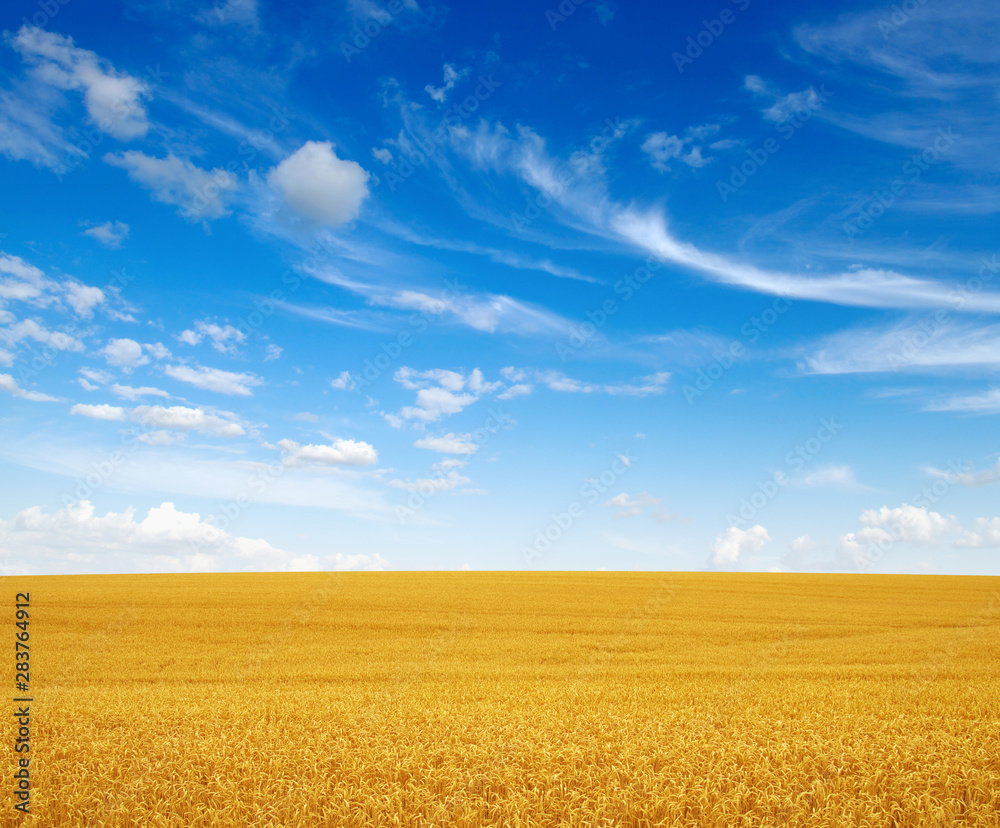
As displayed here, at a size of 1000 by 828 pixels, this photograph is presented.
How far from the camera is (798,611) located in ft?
93.0

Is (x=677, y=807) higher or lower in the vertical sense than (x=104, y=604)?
higher

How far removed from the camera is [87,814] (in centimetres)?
593

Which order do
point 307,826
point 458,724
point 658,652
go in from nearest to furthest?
point 307,826
point 458,724
point 658,652

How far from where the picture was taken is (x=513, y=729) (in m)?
7.58

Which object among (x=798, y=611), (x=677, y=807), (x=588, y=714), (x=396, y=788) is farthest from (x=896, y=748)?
(x=798, y=611)

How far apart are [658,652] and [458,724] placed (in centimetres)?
1303

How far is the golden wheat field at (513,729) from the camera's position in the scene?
19.1 feet

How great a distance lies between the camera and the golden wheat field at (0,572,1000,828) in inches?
229

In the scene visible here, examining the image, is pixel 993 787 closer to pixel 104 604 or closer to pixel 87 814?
pixel 87 814

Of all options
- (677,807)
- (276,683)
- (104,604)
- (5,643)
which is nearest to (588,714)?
(677,807)

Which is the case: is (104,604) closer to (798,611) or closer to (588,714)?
(588,714)

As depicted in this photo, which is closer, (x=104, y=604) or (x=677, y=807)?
(x=677, y=807)

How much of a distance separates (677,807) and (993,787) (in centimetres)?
380

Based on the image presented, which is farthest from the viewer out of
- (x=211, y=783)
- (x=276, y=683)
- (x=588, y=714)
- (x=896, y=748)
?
(x=276, y=683)
